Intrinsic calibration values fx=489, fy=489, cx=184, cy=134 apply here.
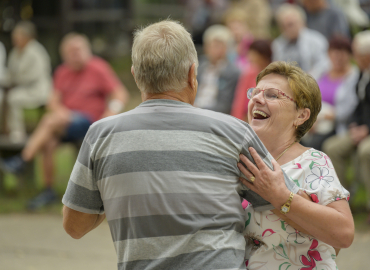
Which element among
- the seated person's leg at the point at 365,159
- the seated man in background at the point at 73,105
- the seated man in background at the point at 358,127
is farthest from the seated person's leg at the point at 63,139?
the seated person's leg at the point at 365,159

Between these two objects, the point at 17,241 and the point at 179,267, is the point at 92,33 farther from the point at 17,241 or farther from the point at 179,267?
the point at 179,267

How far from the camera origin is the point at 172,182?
1764mm

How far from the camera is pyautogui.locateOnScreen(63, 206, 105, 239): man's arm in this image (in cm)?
196

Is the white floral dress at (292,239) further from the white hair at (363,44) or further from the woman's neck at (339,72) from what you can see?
the woman's neck at (339,72)

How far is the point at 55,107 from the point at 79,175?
5.09 metres

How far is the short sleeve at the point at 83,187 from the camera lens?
6.14 ft

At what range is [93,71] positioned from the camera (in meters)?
6.77

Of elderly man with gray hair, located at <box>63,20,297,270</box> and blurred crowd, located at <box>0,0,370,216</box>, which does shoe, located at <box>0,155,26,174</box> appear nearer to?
blurred crowd, located at <box>0,0,370,216</box>

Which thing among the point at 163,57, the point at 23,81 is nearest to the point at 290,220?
the point at 163,57

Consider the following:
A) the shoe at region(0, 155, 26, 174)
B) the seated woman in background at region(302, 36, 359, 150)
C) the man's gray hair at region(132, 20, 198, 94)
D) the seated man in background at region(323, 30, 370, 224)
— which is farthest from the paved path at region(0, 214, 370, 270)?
the man's gray hair at region(132, 20, 198, 94)

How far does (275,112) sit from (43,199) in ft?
15.4

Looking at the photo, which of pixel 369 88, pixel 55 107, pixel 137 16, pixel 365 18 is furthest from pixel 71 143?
pixel 137 16

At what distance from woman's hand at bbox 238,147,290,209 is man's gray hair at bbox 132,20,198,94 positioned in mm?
386

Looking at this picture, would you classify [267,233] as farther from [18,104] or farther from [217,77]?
[18,104]
